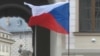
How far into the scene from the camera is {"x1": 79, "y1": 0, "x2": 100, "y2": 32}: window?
59.0ft

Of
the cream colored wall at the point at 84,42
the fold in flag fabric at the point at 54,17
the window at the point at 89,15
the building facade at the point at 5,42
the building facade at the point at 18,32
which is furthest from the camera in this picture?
the building facade at the point at 18,32

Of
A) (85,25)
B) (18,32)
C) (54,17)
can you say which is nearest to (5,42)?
(18,32)

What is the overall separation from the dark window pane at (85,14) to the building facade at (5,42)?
3.42 m

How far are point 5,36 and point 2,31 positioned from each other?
0.96ft

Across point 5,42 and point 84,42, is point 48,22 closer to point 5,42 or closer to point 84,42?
point 84,42

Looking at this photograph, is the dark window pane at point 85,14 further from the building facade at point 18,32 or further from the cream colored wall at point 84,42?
the building facade at point 18,32

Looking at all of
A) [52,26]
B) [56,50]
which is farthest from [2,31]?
[52,26]

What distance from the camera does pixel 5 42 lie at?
20031 millimetres

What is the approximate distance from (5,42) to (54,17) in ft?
14.4

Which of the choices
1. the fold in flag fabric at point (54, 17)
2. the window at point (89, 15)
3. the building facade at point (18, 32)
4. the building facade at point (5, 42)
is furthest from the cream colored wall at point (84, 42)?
the building facade at point (5, 42)

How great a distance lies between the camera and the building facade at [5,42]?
784 inches

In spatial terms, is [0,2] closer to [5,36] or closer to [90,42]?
[5,36]

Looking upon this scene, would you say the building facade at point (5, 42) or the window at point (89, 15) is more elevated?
the window at point (89, 15)

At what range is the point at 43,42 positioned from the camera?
2019 cm
